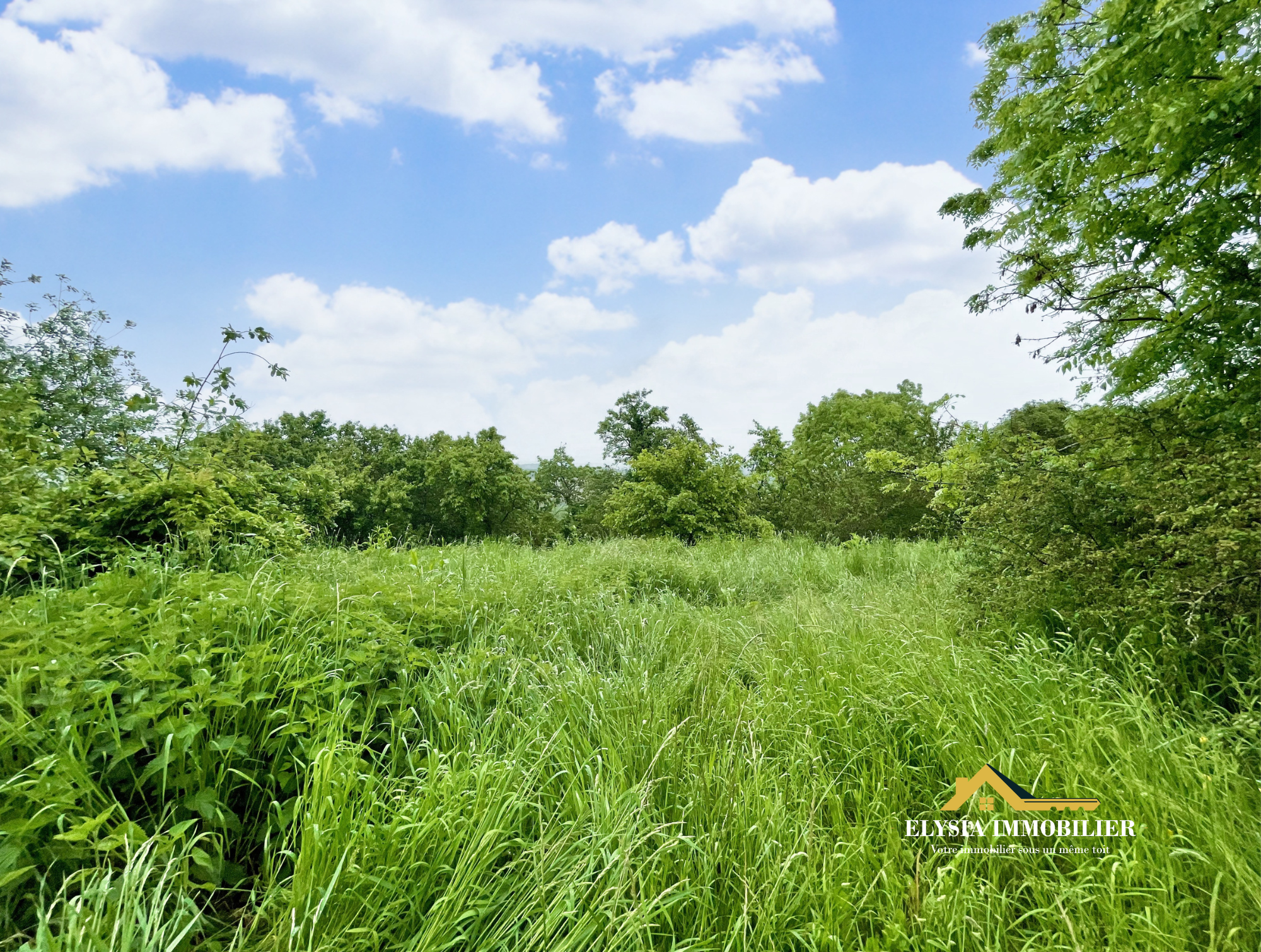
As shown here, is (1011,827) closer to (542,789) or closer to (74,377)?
(542,789)

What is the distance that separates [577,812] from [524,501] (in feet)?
75.2

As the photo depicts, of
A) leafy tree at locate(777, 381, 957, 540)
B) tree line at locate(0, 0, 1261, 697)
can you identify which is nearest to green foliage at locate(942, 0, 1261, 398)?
tree line at locate(0, 0, 1261, 697)

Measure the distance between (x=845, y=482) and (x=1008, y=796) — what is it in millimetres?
14753

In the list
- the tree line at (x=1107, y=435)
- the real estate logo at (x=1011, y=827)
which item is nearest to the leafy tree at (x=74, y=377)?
the tree line at (x=1107, y=435)

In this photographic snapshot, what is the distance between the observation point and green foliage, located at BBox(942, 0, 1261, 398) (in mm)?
2707

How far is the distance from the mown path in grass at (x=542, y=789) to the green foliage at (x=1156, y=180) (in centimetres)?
202

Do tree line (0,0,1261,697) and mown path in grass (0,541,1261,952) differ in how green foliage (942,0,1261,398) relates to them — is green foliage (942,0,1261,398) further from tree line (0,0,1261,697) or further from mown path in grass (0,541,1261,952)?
mown path in grass (0,541,1261,952)

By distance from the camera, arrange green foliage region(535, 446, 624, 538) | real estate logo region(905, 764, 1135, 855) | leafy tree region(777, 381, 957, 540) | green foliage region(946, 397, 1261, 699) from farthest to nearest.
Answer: green foliage region(535, 446, 624, 538), leafy tree region(777, 381, 957, 540), green foliage region(946, 397, 1261, 699), real estate logo region(905, 764, 1135, 855)

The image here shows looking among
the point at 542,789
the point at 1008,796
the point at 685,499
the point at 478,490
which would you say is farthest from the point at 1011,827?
the point at 478,490

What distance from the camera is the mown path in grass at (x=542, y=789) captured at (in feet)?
5.00

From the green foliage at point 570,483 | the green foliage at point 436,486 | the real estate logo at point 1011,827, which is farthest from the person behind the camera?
the green foliage at point 570,483

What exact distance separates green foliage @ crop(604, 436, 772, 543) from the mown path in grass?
9879 millimetres

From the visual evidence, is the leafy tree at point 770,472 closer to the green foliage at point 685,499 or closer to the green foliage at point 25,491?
the green foliage at point 685,499

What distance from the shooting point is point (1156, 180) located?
3.54 meters
